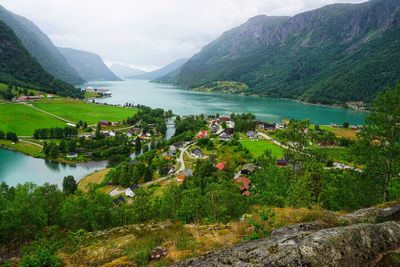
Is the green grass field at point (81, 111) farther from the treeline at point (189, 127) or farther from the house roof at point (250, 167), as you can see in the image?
the house roof at point (250, 167)

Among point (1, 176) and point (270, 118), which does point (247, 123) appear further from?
point (1, 176)

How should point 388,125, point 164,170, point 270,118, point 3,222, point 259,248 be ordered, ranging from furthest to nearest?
point 270,118, point 164,170, point 3,222, point 388,125, point 259,248

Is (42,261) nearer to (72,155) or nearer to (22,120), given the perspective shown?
(72,155)

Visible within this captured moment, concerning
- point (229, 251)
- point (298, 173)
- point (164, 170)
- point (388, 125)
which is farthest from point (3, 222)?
point (164, 170)

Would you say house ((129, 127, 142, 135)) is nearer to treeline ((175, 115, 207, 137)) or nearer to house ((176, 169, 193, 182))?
treeline ((175, 115, 207, 137))

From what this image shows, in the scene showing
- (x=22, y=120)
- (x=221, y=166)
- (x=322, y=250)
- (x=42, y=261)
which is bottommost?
(x=221, y=166)

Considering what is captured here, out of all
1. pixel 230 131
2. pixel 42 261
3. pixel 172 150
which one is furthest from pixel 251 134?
pixel 42 261

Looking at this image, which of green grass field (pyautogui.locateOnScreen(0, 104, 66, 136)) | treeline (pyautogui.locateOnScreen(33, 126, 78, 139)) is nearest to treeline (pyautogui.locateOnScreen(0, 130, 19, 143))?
treeline (pyautogui.locateOnScreen(33, 126, 78, 139))
